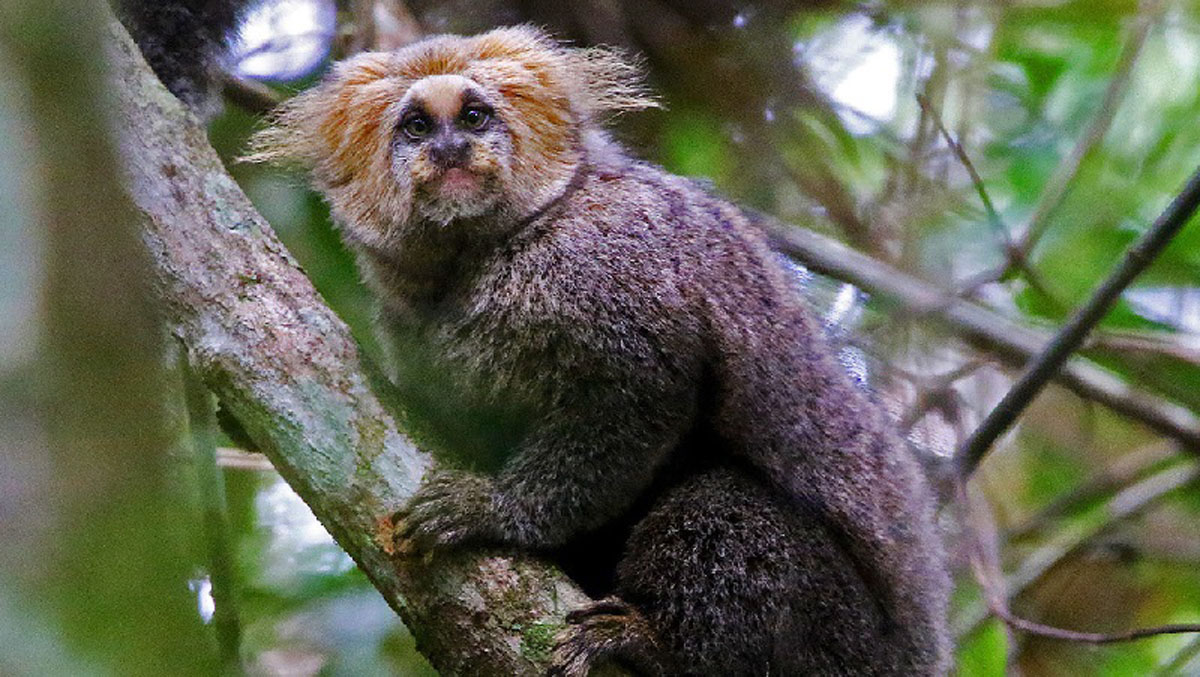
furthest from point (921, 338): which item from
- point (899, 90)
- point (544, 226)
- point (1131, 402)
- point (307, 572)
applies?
point (307, 572)

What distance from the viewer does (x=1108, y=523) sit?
7.63 metres

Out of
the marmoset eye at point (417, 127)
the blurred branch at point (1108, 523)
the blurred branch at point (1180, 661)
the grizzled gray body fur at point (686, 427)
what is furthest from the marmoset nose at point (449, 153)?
the blurred branch at point (1180, 661)

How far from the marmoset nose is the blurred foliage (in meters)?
1.41

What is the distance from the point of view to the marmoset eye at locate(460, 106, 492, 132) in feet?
17.4

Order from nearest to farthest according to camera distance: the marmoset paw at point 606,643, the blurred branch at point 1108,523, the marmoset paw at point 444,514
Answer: the marmoset paw at point 606,643 → the marmoset paw at point 444,514 → the blurred branch at point 1108,523

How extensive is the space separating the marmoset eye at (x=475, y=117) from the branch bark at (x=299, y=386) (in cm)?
106

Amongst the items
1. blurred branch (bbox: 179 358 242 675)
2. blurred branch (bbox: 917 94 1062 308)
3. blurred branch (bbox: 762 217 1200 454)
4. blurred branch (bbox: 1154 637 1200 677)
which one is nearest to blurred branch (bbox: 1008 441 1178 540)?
blurred branch (bbox: 762 217 1200 454)

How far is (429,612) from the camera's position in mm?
4090

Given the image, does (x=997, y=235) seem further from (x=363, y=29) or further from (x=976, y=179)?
(x=363, y=29)

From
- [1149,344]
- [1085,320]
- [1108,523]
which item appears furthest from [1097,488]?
Result: [1085,320]

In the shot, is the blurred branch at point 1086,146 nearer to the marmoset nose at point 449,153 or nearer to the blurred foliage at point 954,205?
the blurred foliage at point 954,205

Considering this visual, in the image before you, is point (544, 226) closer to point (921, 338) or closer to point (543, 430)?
point (543, 430)

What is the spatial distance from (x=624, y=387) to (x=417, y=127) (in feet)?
4.82

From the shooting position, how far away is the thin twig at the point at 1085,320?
536cm
